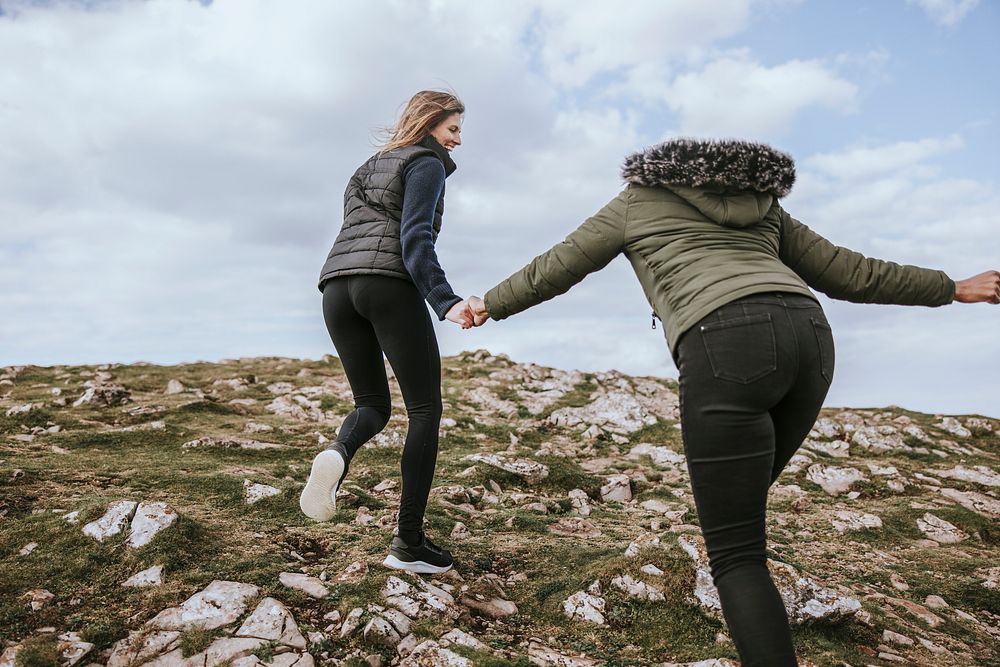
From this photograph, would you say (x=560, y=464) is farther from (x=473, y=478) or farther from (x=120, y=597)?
(x=120, y=597)

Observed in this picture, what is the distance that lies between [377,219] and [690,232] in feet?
8.08

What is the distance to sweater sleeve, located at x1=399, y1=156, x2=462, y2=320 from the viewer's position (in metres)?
4.61

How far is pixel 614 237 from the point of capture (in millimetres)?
3381

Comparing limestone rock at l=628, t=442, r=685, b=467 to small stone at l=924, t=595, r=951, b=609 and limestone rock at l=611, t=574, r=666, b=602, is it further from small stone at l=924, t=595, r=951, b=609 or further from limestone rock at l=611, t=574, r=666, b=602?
limestone rock at l=611, t=574, r=666, b=602

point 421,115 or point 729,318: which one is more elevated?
point 421,115

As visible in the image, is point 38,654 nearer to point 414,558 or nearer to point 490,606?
point 414,558

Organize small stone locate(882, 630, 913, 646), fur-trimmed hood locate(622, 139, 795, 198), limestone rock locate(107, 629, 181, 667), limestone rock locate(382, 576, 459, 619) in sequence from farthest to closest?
small stone locate(882, 630, 913, 646) < limestone rock locate(382, 576, 459, 619) < limestone rock locate(107, 629, 181, 667) < fur-trimmed hood locate(622, 139, 795, 198)

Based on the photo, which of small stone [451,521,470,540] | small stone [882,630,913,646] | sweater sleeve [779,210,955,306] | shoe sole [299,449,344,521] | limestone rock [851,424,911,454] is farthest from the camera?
limestone rock [851,424,911,454]

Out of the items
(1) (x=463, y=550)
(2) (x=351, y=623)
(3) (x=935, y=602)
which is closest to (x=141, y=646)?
(2) (x=351, y=623)

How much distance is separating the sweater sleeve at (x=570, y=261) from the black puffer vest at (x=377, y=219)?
123 cm

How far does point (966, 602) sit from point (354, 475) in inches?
247

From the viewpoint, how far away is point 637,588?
4.97 m

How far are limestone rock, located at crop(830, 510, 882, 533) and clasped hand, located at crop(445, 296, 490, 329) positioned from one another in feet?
18.5

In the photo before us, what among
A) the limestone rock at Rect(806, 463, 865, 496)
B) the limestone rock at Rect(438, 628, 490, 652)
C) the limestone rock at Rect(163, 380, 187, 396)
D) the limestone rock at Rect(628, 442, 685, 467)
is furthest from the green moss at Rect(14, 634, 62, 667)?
the limestone rock at Rect(163, 380, 187, 396)
